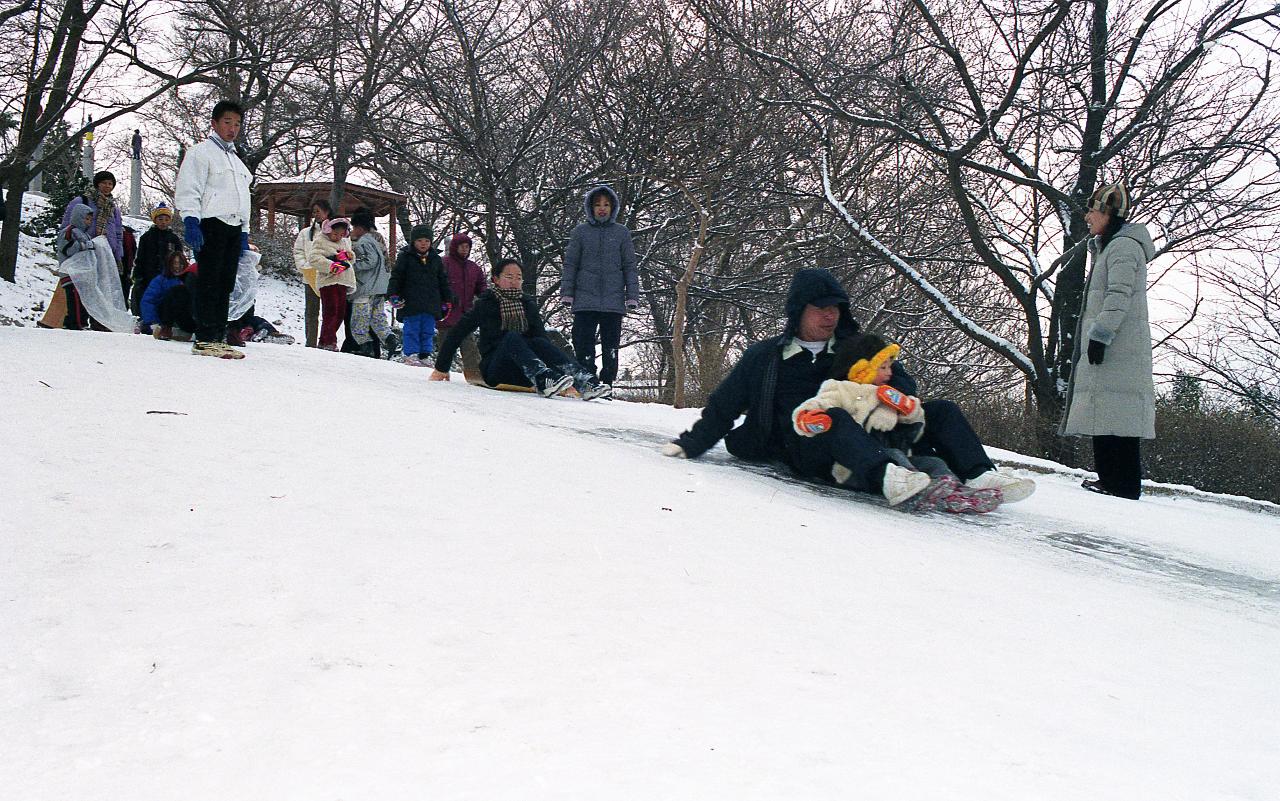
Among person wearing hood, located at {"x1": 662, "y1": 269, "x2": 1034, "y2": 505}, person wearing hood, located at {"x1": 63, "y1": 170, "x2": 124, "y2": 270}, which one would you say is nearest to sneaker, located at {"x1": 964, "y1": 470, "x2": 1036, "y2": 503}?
person wearing hood, located at {"x1": 662, "y1": 269, "x2": 1034, "y2": 505}

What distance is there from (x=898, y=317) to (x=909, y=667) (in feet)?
48.1

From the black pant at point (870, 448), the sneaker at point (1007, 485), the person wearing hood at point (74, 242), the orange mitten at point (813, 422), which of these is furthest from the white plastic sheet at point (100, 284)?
the sneaker at point (1007, 485)

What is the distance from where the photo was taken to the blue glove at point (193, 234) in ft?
20.8

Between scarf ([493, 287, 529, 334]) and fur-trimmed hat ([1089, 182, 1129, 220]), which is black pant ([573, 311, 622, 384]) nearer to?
scarf ([493, 287, 529, 334])

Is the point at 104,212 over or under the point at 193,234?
over

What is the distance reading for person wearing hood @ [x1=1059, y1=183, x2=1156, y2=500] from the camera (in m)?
5.73

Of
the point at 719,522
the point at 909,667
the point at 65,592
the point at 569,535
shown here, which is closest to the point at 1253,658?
the point at 909,667

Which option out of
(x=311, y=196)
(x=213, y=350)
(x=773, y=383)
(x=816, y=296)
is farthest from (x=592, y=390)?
(x=311, y=196)

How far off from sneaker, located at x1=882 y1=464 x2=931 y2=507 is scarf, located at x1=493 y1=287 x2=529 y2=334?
14.0ft

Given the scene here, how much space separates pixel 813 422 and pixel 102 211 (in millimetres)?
8250

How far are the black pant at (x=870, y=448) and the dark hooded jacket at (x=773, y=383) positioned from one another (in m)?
0.11

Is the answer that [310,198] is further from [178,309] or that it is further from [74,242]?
[178,309]

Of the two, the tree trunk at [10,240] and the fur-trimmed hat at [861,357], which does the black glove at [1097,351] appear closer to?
the fur-trimmed hat at [861,357]

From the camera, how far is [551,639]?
1996mm
